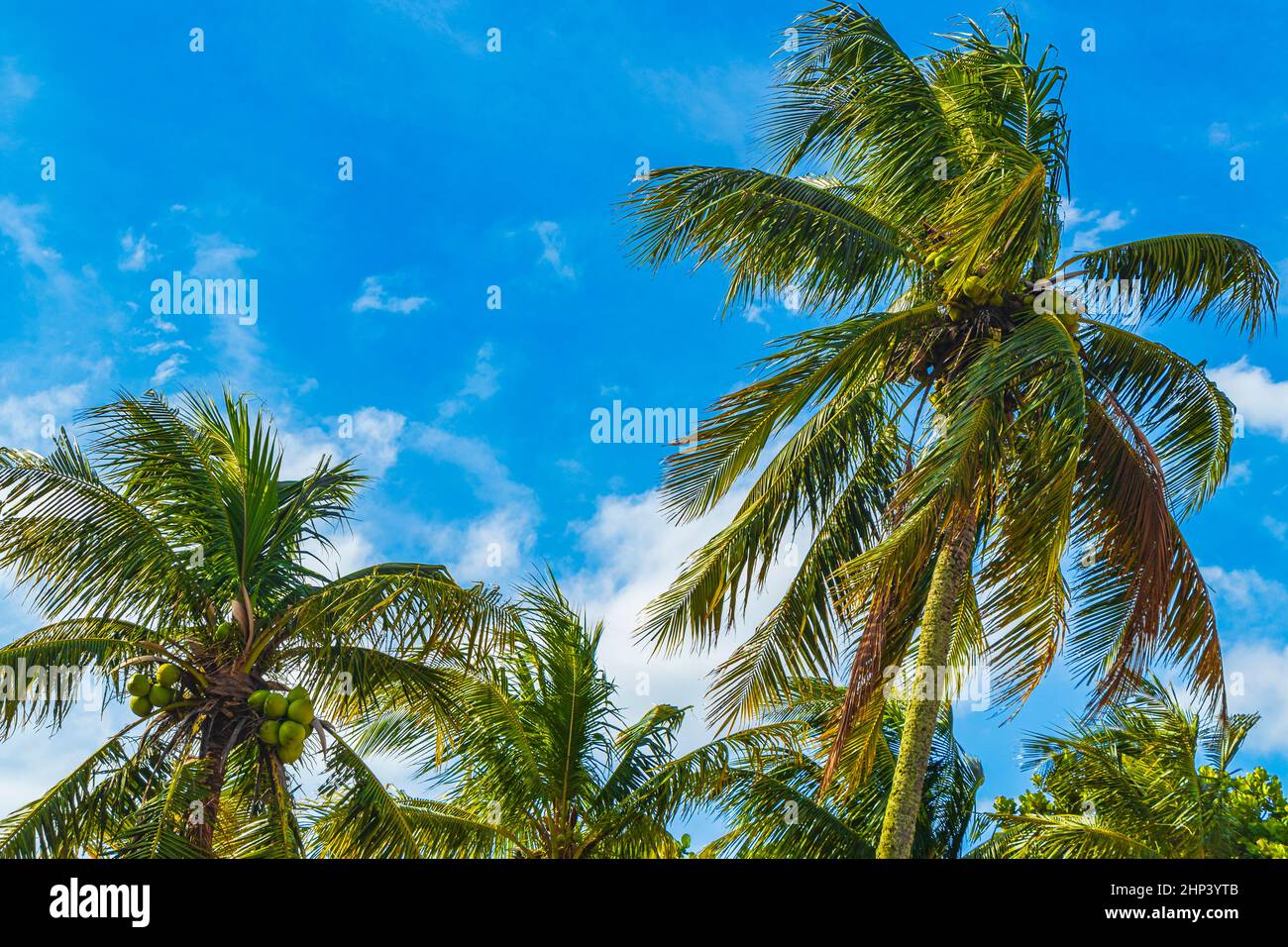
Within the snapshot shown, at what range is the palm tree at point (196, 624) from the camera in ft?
34.7

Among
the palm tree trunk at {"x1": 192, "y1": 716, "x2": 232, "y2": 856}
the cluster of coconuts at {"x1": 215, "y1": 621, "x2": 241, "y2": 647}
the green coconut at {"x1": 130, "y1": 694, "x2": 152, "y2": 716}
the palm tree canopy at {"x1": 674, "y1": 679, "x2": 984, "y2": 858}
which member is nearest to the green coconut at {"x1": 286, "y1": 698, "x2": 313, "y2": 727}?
the palm tree trunk at {"x1": 192, "y1": 716, "x2": 232, "y2": 856}

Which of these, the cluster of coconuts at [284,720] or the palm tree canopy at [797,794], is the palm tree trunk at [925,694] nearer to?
the palm tree canopy at [797,794]

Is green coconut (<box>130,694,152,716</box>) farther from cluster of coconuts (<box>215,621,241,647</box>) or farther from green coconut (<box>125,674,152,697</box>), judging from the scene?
cluster of coconuts (<box>215,621,241,647</box>)

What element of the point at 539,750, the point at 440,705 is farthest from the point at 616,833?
the point at 440,705

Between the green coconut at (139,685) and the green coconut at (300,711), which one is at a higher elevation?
the green coconut at (139,685)

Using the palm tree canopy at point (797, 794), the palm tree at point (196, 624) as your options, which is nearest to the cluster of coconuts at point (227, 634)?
the palm tree at point (196, 624)

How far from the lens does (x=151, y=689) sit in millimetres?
10492

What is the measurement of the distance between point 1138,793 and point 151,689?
42.0 ft

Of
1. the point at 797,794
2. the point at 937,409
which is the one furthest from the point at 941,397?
the point at 797,794

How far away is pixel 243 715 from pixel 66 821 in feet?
5.81

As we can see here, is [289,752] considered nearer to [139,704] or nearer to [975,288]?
[139,704]

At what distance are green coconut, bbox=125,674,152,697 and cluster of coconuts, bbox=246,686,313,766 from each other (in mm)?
860

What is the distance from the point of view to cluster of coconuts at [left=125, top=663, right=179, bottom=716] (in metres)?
10.4
